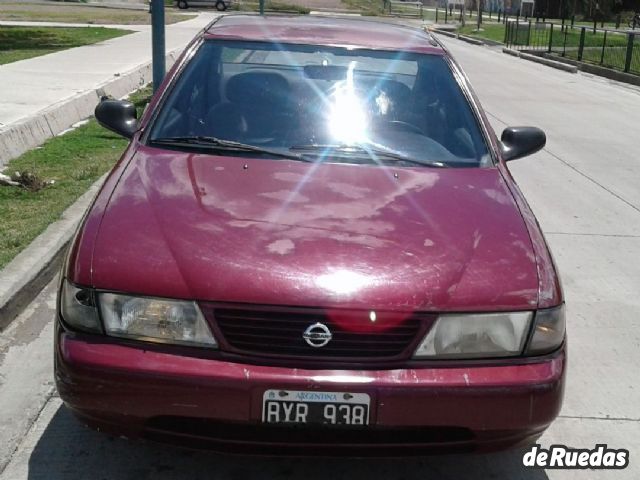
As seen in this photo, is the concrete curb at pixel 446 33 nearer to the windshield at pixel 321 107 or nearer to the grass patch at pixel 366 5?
the grass patch at pixel 366 5

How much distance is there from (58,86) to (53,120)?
2642mm

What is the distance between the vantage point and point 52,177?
23.4ft

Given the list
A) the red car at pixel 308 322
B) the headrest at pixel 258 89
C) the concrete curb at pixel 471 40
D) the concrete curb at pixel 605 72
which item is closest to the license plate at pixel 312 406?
the red car at pixel 308 322

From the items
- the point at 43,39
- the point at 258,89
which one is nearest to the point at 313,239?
the point at 258,89

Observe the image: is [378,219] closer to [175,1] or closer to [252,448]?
[252,448]

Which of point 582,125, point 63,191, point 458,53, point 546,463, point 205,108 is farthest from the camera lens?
point 458,53

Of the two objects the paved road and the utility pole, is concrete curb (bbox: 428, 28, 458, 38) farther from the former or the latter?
the paved road

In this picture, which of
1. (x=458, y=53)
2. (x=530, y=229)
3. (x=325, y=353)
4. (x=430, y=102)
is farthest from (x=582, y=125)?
(x=458, y=53)

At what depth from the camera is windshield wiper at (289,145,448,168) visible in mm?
3852

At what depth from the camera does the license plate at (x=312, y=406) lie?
2.70 m

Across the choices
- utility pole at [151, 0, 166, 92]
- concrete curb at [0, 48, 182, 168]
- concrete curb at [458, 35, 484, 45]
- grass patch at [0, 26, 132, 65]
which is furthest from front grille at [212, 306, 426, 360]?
concrete curb at [458, 35, 484, 45]

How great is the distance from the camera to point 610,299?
5.36 meters

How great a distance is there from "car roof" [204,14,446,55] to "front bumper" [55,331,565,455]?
2224 mm

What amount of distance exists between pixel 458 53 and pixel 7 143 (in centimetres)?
2277
